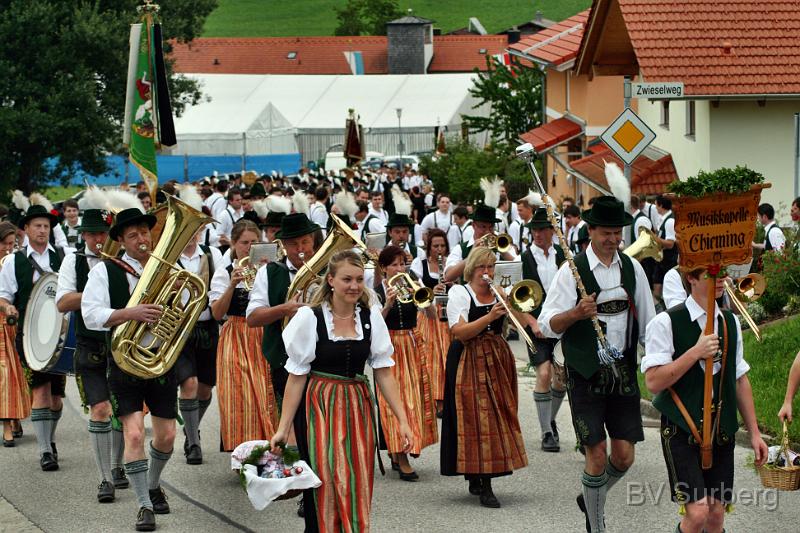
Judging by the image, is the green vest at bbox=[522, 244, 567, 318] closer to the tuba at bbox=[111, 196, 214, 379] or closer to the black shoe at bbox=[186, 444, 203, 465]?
the black shoe at bbox=[186, 444, 203, 465]

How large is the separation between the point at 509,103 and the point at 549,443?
97.8 ft

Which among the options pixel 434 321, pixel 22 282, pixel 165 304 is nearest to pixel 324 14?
pixel 434 321

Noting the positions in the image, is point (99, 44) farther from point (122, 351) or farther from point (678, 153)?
point (122, 351)

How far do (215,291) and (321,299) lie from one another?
3.28 metres

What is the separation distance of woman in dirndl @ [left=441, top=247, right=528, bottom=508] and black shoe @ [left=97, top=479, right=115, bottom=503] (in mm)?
2228

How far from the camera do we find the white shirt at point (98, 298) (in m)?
8.36

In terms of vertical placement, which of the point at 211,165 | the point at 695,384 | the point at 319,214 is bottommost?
the point at 695,384

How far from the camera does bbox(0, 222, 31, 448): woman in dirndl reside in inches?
447

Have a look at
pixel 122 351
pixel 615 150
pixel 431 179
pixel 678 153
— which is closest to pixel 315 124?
pixel 431 179

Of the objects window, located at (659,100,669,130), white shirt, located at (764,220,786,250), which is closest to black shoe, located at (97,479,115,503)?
white shirt, located at (764,220,786,250)

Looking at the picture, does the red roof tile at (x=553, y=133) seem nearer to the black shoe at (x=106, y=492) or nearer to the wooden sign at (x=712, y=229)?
the black shoe at (x=106, y=492)

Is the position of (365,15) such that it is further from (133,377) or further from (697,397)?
(697,397)

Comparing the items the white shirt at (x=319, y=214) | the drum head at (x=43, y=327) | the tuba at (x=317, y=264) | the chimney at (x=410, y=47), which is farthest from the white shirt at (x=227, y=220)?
the chimney at (x=410, y=47)

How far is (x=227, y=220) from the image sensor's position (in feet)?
67.6
